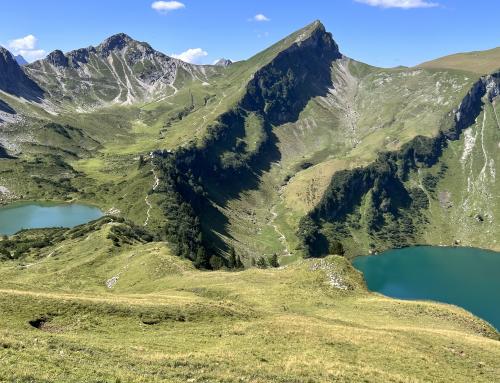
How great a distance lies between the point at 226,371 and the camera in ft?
127

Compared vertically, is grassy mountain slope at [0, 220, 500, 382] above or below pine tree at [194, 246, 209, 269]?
above

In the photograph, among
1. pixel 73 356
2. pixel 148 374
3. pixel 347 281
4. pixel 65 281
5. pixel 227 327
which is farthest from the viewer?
pixel 65 281

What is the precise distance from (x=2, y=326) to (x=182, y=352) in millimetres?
18796

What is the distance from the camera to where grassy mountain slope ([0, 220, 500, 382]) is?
121 ft

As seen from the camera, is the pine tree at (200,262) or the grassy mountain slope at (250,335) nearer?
the grassy mountain slope at (250,335)

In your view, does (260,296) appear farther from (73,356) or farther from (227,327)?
(73,356)

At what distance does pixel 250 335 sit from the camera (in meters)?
52.6

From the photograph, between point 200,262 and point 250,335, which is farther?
point 200,262

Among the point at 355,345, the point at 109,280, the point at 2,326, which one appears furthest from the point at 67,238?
the point at 355,345

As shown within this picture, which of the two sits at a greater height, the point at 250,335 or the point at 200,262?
the point at 250,335

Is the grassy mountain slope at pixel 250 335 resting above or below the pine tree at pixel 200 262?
above

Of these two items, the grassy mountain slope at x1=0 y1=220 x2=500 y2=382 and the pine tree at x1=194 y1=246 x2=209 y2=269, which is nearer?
the grassy mountain slope at x1=0 y1=220 x2=500 y2=382

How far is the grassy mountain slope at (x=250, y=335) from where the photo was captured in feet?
121

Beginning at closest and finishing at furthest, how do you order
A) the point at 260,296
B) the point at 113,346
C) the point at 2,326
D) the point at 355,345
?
the point at 113,346, the point at 2,326, the point at 355,345, the point at 260,296
